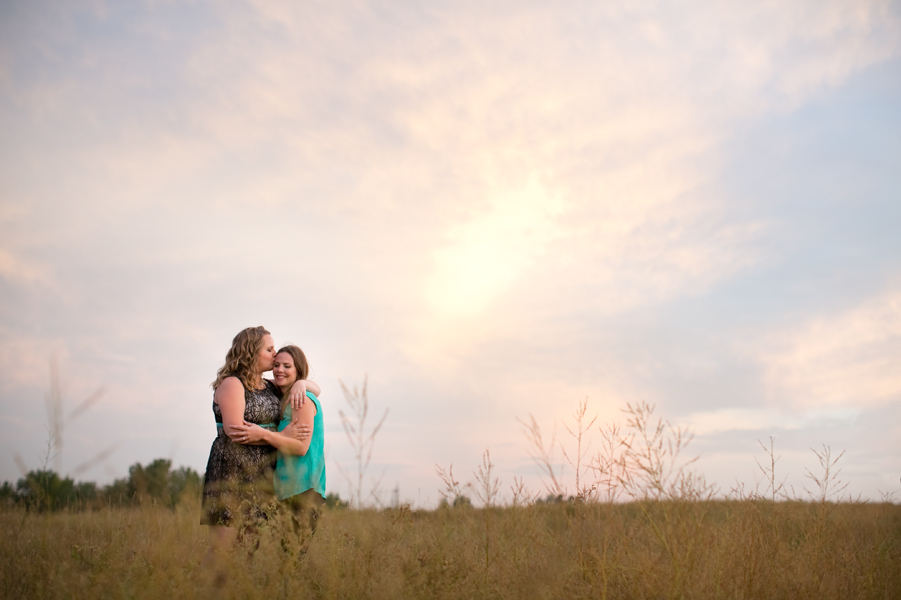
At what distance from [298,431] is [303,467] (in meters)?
0.36

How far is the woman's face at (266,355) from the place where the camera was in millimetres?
5432

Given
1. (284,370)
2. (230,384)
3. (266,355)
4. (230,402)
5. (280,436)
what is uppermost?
(266,355)

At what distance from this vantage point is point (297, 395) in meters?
5.25

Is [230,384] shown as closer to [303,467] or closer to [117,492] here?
[303,467]

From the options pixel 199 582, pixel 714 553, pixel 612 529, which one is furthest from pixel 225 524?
pixel 714 553

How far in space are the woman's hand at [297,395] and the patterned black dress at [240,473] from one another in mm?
299

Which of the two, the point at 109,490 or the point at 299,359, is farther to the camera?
the point at 109,490

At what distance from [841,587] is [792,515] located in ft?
13.6

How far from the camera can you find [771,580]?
461 cm

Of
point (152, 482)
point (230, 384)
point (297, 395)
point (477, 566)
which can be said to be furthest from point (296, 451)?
point (152, 482)

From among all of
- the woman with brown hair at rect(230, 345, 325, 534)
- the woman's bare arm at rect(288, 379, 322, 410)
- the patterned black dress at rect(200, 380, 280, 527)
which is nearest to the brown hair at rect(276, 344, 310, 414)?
the woman with brown hair at rect(230, 345, 325, 534)

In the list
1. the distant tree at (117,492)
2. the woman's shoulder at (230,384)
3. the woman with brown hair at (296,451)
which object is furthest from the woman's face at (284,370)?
the distant tree at (117,492)

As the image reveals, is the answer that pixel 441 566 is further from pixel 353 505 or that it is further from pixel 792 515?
pixel 792 515

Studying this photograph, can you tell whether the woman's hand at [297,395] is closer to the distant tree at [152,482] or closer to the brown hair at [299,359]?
the brown hair at [299,359]
